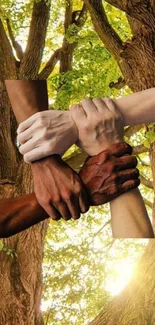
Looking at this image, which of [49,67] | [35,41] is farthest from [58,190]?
[49,67]

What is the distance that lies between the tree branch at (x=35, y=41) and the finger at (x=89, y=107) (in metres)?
5.32

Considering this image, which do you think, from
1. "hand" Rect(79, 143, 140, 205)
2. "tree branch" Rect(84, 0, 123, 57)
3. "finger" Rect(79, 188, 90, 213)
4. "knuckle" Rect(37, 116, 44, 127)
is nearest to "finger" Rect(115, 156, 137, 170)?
"hand" Rect(79, 143, 140, 205)

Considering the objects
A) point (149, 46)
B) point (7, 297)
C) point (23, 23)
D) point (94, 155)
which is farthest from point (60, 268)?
point (94, 155)

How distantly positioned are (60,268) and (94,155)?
7792mm

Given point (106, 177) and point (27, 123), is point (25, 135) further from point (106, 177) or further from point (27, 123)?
point (106, 177)

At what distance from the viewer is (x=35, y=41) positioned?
699cm

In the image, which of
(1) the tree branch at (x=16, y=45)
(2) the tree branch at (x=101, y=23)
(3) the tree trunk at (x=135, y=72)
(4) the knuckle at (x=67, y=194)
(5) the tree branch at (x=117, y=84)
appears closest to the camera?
(4) the knuckle at (x=67, y=194)

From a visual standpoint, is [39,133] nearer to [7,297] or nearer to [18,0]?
[7,297]

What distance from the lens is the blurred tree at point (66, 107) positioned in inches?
199

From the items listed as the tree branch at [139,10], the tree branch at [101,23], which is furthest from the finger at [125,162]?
the tree branch at [101,23]

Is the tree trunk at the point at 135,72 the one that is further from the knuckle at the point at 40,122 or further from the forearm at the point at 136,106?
the knuckle at the point at 40,122

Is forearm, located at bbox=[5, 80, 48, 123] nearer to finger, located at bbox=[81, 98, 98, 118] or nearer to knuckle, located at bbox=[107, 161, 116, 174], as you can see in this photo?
finger, located at bbox=[81, 98, 98, 118]

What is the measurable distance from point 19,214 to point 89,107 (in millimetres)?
354

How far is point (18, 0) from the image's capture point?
7836mm
